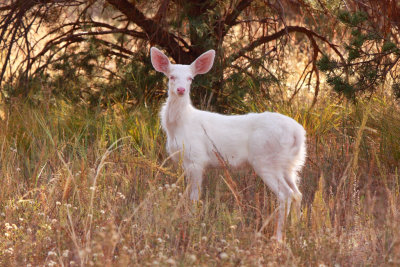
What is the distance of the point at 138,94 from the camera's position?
686 centimetres

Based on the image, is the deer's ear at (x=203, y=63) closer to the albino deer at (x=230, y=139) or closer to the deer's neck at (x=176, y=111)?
the albino deer at (x=230, y=139)

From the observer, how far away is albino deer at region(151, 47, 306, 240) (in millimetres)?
4426

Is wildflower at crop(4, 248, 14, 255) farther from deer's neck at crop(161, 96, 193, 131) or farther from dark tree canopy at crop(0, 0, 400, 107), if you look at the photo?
dark tree canopy at crop(0, 0, 400, 107)

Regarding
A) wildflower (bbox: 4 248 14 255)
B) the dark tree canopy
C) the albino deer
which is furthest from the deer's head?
wildflower (bbox: 4 248 14 255)

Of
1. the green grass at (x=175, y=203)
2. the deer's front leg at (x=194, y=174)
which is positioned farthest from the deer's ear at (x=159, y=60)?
the deer's front leg at (x=194, y=174)

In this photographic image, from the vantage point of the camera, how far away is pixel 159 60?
4961 millimetres

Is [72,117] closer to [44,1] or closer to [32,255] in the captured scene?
[44,1]

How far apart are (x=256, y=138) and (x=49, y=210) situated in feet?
5.24

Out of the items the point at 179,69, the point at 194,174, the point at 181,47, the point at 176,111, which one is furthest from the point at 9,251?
the point at 181,47

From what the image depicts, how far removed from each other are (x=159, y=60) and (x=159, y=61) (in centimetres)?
1

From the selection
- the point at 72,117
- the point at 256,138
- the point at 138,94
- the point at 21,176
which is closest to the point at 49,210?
Answer: the point at 21,176

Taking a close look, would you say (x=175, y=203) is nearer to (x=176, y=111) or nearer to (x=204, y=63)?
(x=176, y=111)

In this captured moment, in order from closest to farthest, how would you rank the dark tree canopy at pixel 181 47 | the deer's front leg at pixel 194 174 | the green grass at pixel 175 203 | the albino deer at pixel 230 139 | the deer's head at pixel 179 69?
the green grass at pixel 175 203 → the albino deer at pixel 230 139 → the deer's front leg at pixel 194 174 → the deer's head at pixel 179 69 → the dark tree canopy at pixel 181 47

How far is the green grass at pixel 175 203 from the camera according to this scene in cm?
321
